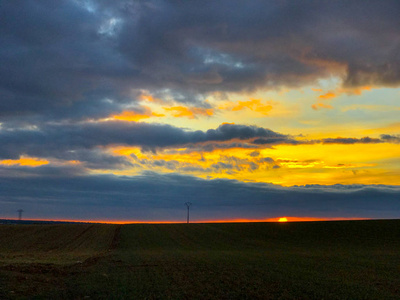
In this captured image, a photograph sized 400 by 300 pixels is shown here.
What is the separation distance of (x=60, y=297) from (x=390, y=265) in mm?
32898

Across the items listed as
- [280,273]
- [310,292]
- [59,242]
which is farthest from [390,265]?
[59,242]

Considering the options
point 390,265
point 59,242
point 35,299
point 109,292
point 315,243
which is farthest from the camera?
point 59,242

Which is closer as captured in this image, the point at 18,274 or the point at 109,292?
the point at 109,292

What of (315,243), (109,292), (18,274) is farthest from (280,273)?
(315,243)

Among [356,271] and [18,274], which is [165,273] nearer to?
[18,274]

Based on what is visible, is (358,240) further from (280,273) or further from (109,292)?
(109,292)

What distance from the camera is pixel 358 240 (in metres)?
74.8

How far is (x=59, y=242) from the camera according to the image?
79.3m

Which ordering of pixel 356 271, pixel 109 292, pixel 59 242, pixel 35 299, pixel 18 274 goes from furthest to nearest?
pixel 59 242
pixel 356 271
pixel 18 274
pixel 109 292
pixel 35 299

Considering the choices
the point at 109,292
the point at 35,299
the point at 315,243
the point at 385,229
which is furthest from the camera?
the point at 385,229

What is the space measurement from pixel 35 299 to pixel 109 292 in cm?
401

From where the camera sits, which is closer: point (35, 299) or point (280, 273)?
point (35, 299)

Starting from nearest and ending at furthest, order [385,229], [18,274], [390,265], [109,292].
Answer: [109,292] < [18,274] < [390,265] < [385,229]

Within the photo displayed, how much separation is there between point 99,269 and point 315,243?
5184 cm
